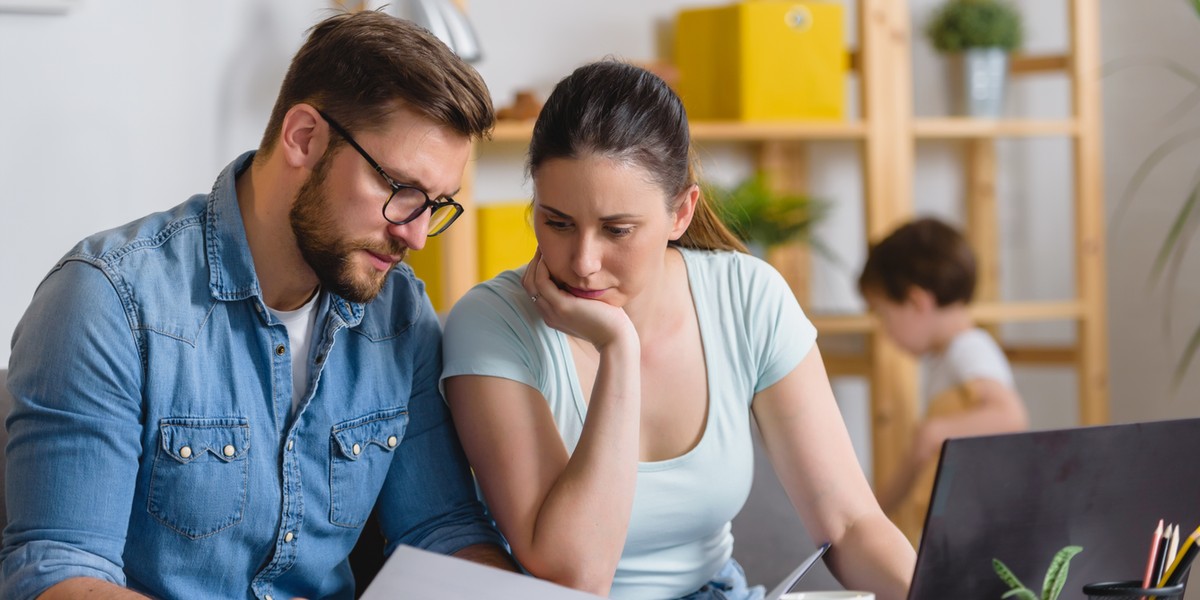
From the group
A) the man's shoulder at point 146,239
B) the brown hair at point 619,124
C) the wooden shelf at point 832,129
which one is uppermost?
the brown hair at point 619,124

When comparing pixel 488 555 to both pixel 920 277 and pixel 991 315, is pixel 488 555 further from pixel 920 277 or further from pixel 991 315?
pixel 991 315

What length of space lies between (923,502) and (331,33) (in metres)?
2.01

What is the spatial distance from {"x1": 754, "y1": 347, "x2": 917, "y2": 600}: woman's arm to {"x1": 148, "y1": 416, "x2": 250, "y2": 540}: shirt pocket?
1.95 ft

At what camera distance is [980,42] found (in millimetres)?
3092

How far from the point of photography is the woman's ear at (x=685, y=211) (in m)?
1.40

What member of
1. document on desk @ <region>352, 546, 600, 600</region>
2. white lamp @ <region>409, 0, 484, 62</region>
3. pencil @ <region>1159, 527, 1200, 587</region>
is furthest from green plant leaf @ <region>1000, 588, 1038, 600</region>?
white lamp @ <region>409, 0, 484, 62</region>

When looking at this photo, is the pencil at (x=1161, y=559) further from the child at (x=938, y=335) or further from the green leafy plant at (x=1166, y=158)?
the green leafy plant at (x=1166, y=158)

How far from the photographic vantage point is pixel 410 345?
4.48 ft

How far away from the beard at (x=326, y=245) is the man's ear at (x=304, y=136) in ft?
0.04

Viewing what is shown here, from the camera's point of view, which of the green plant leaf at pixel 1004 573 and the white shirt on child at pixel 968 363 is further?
the white shirt on child at pixel 968 363

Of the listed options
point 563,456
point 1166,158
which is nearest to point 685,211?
point 563,456

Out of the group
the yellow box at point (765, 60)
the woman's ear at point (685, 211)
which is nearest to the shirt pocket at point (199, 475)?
the woman's ear at point (685, 211)

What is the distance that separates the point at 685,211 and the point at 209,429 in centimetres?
58

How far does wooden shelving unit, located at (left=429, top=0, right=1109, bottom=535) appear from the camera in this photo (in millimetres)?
2916
